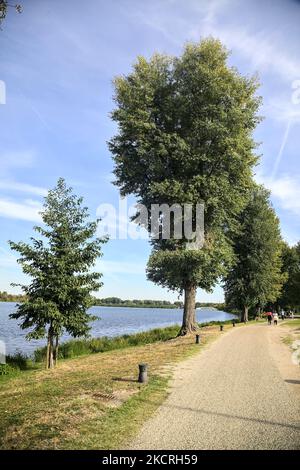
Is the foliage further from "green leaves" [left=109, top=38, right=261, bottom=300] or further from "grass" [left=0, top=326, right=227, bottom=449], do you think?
"grass" [left=0, top=326, right=227, bottom=449]

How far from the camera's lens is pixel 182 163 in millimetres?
25812

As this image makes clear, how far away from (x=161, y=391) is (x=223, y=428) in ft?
10.6

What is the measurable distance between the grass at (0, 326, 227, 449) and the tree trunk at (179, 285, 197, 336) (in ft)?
42.6

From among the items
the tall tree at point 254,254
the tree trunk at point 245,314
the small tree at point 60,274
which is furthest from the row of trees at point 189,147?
the tree trunk at point 245,314

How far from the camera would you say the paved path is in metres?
6.86

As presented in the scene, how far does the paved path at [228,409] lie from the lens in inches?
270

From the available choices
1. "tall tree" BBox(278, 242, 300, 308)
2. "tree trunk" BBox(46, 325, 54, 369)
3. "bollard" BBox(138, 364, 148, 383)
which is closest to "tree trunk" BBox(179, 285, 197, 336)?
"tree trunk" BBox(46, 325, 54, 369)

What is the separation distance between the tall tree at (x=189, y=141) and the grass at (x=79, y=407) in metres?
12.5

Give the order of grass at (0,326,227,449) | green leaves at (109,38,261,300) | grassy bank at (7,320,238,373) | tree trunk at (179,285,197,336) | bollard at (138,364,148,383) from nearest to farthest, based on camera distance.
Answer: grass at (0,326,227,449), bollard at (138,364,148,383), grassy bank at (7,320,238,373), green leaves at (109,38,261,300), tree trunk at (179,285,197,336)

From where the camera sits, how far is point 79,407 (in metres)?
8.70

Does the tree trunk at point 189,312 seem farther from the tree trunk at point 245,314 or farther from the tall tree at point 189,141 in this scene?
the tree trunk at point 245,314

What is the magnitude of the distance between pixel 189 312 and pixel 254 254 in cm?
2141

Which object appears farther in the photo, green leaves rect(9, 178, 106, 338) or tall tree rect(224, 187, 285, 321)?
tall tree rect(224, 187, 285, 321)
